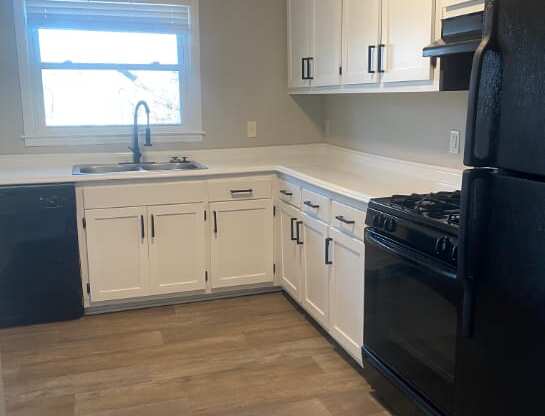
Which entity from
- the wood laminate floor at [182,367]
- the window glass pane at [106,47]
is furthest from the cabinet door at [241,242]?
the window glass pane at [106,47]

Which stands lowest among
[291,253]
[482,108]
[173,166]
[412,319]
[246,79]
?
[291,253]

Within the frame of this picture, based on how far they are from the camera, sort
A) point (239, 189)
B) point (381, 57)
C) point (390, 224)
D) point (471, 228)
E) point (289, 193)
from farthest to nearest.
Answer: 1. point (239, 189)
2. point (289, 193)
3. point (381, 57)
4. point (390, 224)
5. point (471, 228)

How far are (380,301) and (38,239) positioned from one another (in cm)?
203

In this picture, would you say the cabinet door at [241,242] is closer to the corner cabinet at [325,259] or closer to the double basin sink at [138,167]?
the corner cabinet at [325,259]

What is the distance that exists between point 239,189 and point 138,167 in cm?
73

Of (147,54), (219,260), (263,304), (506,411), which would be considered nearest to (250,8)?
(147,54)

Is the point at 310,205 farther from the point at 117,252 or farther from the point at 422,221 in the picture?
the point at 117,252

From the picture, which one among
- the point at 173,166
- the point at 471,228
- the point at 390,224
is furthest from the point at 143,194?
the point at 471,228

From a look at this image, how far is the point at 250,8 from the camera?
161 inches

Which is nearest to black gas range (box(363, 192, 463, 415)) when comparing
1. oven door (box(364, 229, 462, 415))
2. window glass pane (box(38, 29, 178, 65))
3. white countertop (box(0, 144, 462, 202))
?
oven door (box(364, 229, 462, 415))

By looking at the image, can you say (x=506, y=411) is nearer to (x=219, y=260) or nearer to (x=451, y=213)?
(x=451, y=213)

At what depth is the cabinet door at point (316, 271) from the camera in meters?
3.06

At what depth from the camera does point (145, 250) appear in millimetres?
3547

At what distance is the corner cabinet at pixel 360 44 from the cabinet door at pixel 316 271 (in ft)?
2.58
